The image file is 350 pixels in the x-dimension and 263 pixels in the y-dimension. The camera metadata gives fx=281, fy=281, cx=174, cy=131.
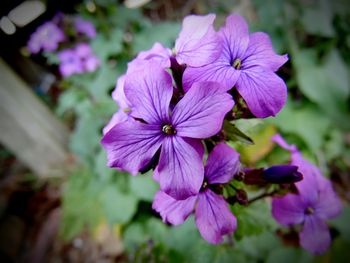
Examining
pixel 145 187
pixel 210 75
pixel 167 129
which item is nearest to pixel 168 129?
pixel 167 129

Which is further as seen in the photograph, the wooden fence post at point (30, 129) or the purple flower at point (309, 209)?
the wooden fence post at point (30, 129)

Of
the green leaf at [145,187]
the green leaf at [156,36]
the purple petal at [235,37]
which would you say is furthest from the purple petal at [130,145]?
the green leaf at [156,36]

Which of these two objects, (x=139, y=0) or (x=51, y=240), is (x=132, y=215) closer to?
(x=51, y=240)

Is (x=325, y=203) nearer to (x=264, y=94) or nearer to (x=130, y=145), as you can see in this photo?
(x=264, y=94)

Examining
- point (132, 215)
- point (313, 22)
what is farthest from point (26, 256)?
point (313, 22)

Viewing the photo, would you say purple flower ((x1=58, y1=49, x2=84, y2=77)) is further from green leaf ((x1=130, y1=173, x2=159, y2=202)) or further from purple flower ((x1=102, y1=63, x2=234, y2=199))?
purple flower ((x1=102, y1=63, x2=234, y2=199))

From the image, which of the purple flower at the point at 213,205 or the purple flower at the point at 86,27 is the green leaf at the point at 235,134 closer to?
the purple flower at the point at 213,205

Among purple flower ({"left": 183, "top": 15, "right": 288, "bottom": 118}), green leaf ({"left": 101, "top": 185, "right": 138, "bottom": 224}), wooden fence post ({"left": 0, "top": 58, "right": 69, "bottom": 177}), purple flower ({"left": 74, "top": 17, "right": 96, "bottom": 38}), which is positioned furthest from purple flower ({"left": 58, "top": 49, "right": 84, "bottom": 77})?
purple flower ({"left": 183, "top": 15, "right": 288, "bottom": 118})
